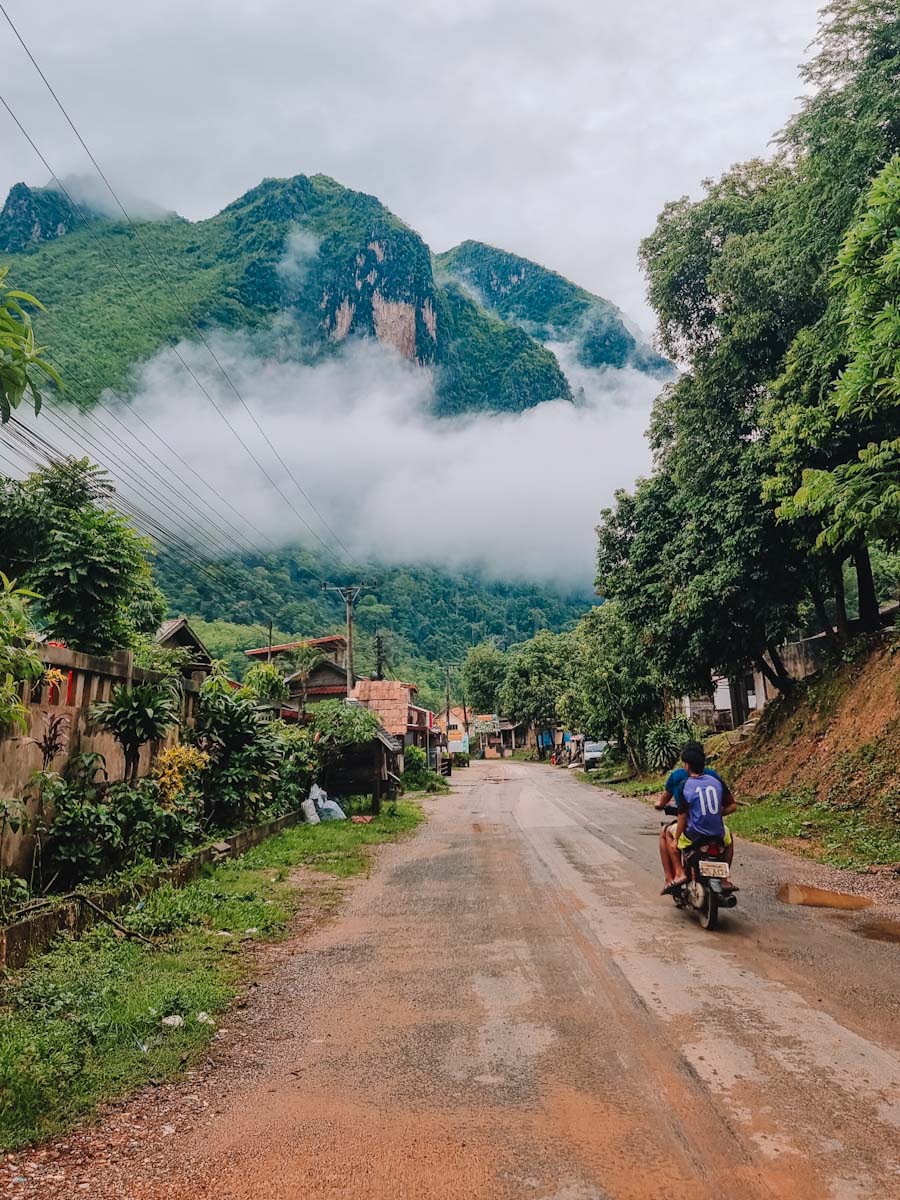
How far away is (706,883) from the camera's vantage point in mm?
6734

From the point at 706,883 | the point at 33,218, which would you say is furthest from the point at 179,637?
the point at 33,218

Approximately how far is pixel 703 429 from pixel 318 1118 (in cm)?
1809

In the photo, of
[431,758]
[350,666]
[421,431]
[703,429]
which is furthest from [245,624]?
[421,431]

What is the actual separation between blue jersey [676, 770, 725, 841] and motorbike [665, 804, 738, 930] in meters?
0.10

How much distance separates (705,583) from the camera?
17.2m

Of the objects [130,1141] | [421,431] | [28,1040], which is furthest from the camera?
[421,431]

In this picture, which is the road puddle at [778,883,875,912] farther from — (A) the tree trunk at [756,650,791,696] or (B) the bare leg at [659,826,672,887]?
(A) the tree trunk at [756,650,791,696]

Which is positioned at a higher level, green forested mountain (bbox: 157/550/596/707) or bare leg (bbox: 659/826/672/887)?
green forested mountain (bbox: 157/550/596/707)

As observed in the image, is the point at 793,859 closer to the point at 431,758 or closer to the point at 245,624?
the point at 431,758

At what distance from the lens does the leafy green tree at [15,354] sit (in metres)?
2.55

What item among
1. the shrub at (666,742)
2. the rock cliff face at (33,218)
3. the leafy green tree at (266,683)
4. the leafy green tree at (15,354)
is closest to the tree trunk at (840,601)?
the shrub at (666,742)

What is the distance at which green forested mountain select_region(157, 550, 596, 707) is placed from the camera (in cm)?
5631

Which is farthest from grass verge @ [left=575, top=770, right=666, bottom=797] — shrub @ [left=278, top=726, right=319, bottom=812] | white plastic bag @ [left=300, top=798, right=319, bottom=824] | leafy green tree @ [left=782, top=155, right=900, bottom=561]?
leafy green tree @ [left=782, top=155, right=900, bottom=561]

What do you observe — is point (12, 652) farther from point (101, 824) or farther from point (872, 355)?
point (872, 355)
